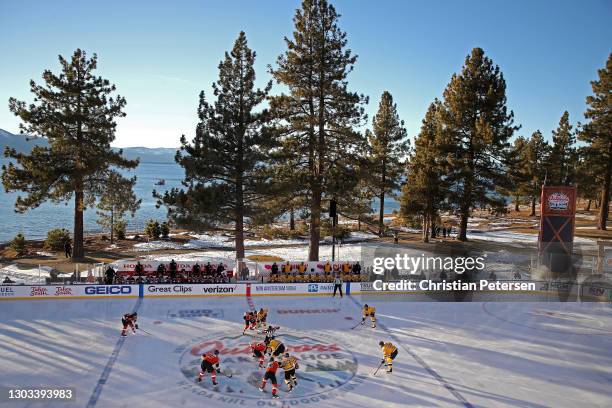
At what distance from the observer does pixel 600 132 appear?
4472 cm

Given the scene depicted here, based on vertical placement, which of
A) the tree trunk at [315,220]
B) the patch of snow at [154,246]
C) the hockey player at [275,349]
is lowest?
the hockey player at [275,349]

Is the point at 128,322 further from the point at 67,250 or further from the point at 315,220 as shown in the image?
the point at 67,250

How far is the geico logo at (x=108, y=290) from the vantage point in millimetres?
24219

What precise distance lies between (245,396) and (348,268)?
16276 mm

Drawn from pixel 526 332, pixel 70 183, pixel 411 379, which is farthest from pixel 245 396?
pixel 70 183

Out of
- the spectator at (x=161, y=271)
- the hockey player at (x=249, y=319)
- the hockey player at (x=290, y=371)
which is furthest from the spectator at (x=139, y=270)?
the hockey player at (x=290, y=371)

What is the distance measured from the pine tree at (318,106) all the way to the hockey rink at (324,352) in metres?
9.07

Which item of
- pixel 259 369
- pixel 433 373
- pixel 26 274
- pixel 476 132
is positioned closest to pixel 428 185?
pixel 476 132

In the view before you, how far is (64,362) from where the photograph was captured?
1533 cm

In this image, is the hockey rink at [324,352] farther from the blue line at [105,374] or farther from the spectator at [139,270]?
the spectator at [139,270]

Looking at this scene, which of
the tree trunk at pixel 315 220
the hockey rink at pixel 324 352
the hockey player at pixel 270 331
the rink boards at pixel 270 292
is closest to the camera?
the hockey rink at pixel 324 352

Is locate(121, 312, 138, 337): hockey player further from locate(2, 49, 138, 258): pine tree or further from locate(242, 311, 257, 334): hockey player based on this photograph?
locate(2, 49, 138, 258): pine tree

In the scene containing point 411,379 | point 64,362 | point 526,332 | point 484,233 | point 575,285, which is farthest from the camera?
point 484,233

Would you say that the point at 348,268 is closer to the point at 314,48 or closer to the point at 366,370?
the point at 366,370
